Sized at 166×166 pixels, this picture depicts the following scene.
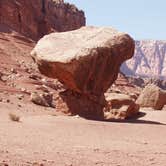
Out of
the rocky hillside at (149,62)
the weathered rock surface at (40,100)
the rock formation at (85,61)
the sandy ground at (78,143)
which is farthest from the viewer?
the rocky hillside at (149,62)

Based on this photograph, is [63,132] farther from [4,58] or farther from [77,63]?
[4,58]

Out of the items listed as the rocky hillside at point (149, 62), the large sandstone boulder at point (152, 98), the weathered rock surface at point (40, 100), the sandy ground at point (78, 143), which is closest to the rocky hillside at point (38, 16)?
the large sandstone boulder at point (152, 98)

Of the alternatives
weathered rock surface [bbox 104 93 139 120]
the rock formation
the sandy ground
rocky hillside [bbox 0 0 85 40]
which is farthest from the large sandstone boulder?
rocky hillside [bbox 0 0 85 40]

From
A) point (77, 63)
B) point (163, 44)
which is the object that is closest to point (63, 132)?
point (77, 63)

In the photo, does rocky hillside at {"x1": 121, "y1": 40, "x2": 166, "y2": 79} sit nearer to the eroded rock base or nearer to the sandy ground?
the eroded rock base

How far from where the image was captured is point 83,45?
1819 centimetres

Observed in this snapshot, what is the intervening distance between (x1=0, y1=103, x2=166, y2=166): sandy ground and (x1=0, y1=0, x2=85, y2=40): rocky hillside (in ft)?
Answer: 106

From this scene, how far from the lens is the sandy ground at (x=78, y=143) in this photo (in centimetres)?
954

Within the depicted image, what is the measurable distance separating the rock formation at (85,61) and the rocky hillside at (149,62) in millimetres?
160962

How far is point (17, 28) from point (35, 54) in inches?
1271

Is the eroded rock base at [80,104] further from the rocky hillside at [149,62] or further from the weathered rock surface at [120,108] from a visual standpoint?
the rocky hillside at [149,62]

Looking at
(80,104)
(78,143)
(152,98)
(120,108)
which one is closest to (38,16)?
(152,98)

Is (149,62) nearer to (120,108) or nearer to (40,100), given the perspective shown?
(40,100)

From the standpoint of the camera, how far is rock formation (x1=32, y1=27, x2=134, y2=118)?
59.0ft
